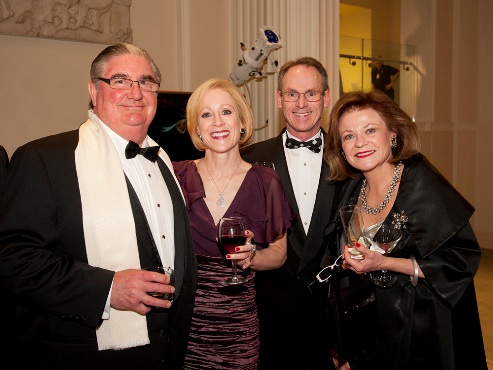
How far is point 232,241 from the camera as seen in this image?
2.10 m

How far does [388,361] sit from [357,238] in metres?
0.65

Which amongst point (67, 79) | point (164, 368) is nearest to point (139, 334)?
point (164, 368)

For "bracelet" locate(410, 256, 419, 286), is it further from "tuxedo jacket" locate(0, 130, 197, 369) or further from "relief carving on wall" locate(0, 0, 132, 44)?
"relief carving on wall" locate(0, 0, 132, 44)

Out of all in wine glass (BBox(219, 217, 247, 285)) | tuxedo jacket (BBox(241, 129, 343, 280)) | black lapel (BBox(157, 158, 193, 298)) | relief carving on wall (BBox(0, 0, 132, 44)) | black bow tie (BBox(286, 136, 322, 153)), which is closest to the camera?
wine glass (BBox(219, 217, 247, 285))

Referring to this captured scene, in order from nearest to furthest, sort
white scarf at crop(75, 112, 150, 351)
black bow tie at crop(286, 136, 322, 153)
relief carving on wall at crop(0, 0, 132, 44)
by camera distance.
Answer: white scarf at crop(75, 112, 150, 351)
black bow tie at crop(286, 136, 322, 153)
relief carving on wall at crop(0, 0, 132, 44)

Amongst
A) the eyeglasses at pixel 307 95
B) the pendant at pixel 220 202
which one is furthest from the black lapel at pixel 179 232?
the eyeglasses at pixel 307 95

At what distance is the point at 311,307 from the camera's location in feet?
9.75

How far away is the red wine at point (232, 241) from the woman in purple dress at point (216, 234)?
32 centimetres

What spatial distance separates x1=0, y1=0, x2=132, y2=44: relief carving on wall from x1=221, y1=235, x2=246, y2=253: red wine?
2871mm

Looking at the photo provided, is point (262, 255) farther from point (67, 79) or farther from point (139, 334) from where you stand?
point (67, 79)

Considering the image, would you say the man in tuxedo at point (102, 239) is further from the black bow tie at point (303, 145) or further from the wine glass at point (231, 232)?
the black bow tie at point (303, 145)

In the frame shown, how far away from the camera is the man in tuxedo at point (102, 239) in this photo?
1.79m

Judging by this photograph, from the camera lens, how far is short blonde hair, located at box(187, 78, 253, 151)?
8.20 ft

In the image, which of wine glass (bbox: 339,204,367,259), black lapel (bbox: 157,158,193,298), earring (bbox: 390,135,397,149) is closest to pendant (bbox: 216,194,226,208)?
black lapel (bbox: 157,158,193,298)
